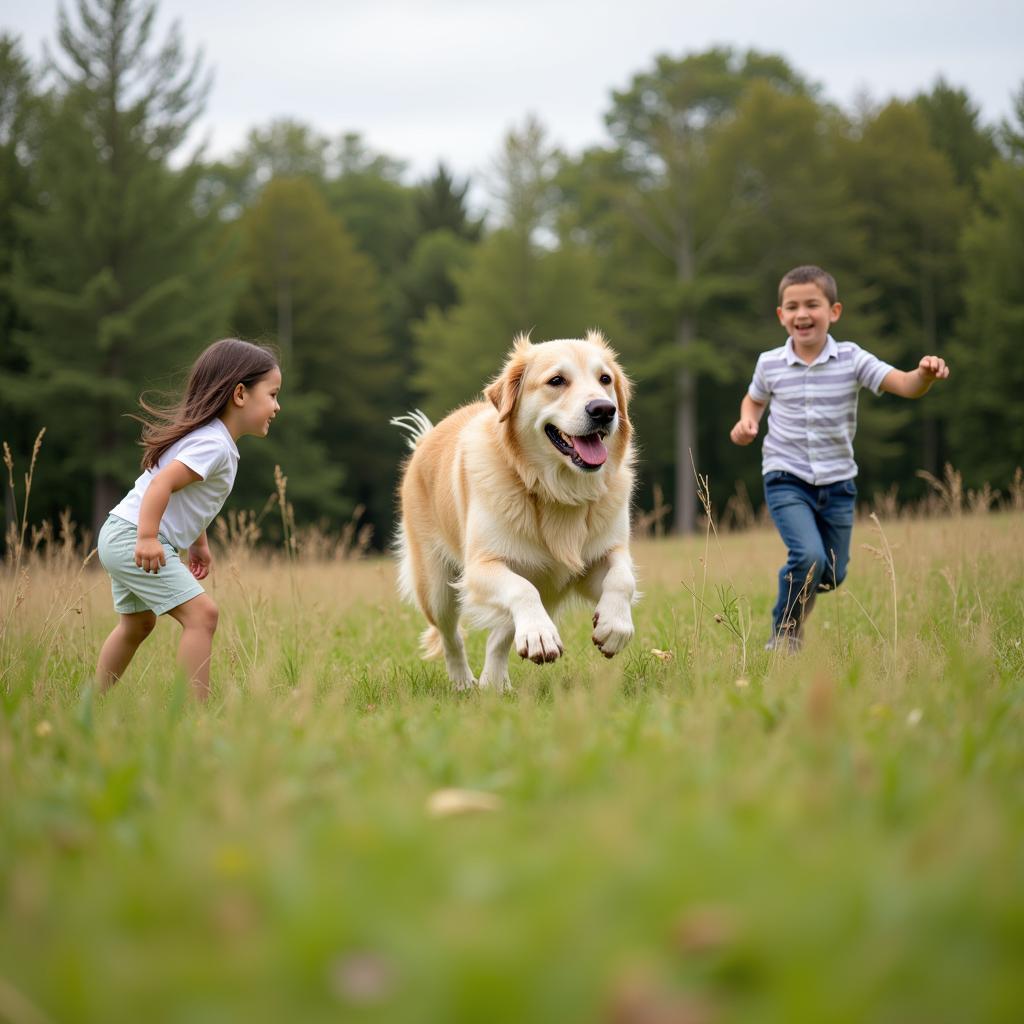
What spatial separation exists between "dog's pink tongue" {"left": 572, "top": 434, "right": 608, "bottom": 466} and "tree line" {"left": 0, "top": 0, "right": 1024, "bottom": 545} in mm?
17133

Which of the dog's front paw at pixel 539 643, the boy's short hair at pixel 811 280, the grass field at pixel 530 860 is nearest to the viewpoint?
the grass field at pixel 530 860

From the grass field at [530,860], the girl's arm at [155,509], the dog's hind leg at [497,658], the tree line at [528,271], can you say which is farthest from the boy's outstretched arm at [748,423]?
the tree line at [528,271]

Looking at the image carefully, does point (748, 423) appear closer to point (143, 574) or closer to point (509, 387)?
point (509, 387)

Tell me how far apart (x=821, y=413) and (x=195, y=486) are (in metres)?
3.14

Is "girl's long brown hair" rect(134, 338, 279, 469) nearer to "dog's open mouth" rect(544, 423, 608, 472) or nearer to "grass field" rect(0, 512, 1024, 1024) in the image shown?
"dog's open mouth" rect(544, 423, 608, 472)

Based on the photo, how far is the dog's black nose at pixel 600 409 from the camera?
426 centimetres

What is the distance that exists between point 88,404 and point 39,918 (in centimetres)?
2147

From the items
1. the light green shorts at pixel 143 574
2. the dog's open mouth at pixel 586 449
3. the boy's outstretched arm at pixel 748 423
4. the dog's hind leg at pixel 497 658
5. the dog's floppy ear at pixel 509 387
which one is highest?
the dog's floppy ear at pixel 509 387

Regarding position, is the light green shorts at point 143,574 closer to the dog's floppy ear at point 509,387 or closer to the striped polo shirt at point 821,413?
the dog's floppy ear at point 509,387

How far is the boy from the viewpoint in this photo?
5.11 m

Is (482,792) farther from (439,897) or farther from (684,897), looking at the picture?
(684,897)

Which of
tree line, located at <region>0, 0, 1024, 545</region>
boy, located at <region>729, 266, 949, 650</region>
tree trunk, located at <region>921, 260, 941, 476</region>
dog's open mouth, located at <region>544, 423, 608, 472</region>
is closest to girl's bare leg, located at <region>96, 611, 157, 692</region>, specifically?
dog's open mouth, located at <region>544, 423, 608, 472</region>

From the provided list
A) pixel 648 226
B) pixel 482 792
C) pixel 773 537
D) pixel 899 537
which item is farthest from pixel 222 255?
A: pixel 482 792

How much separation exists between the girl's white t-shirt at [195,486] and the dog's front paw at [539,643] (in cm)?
149
